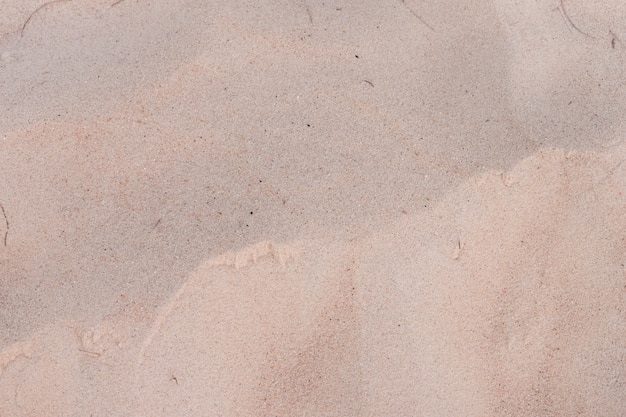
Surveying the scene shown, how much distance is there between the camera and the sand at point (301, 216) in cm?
202

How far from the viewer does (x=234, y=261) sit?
203 cm

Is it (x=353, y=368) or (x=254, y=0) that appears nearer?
(x=353, y=368)

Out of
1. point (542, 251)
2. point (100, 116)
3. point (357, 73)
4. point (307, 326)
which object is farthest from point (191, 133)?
point (542, 251)

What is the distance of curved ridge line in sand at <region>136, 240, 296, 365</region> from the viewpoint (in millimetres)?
2000

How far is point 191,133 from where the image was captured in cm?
211

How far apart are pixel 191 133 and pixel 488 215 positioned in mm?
1216

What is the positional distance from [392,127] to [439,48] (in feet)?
1.41

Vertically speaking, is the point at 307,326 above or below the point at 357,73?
below

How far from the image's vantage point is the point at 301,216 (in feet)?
6.76

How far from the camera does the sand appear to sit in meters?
2.02

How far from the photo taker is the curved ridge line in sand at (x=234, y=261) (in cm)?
200

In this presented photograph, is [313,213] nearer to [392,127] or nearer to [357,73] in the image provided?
[392,127]

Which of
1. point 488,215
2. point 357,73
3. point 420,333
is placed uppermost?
point 357,73

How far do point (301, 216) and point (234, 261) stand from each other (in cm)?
30
